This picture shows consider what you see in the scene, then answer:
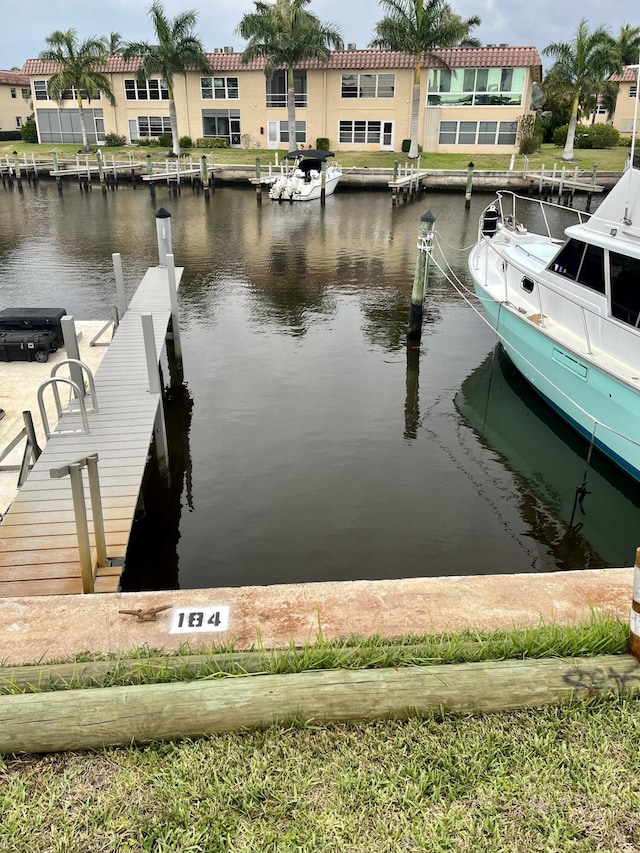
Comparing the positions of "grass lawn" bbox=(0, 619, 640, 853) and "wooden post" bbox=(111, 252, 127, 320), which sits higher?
"wooden post" bbox=(111, 252, 127, 320)

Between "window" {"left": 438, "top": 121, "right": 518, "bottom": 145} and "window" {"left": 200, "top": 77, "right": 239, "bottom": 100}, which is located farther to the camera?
"window" {"left": 200, "top": 77, "right": 239, "bottom": 100}

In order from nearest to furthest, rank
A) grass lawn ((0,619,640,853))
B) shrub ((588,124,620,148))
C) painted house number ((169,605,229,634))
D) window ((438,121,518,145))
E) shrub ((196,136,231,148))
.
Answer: grass lawn ((0,619,640,853)) → painted house number ((169,605,229,634)) → window ((438,121,518,145)) → shrub ((588,124,620,148)) → shrub ((196,136,231,148))

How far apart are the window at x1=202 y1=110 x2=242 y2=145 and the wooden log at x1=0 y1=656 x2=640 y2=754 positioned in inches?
2246

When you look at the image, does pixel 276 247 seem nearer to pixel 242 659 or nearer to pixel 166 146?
pixel 242 659

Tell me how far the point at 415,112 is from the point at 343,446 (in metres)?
42.3

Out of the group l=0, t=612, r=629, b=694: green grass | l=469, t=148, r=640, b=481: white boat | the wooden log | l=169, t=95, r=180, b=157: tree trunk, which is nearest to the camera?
the wooden log

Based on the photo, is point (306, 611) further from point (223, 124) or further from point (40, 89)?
point (40, 89)

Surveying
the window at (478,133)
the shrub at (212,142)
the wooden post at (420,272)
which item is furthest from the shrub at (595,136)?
the wooden post at (420,272)

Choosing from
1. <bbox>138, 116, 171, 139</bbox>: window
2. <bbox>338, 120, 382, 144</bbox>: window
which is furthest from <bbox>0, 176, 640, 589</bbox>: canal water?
<bbox>138, 116, 171, 139</bbox>: window

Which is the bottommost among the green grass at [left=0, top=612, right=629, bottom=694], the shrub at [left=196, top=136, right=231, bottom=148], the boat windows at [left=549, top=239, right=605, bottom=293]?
the green grass at [left=0, top=612, right=629, bottom=694]

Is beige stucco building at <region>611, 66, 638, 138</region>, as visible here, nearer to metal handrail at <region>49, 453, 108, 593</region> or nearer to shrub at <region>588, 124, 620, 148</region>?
shrub at <region>588, 124, 620, 148</region>

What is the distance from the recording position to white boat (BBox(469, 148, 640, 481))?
373 inches

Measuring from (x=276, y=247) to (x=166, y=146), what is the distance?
33755 millimetres

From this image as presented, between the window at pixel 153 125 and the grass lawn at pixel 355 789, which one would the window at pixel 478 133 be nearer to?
the window at pixel 153 125
